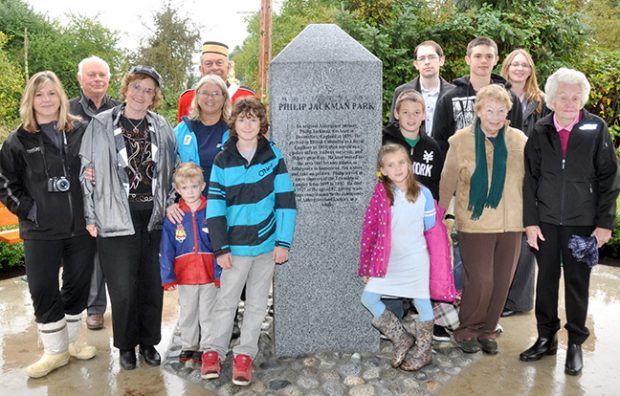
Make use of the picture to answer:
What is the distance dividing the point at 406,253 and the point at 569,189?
1.25 m

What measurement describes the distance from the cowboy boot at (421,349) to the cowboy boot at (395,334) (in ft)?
0.17

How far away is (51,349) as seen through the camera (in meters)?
4.34

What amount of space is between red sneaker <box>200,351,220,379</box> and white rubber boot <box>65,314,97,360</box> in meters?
1.01

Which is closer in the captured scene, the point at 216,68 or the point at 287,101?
the point at 287,101

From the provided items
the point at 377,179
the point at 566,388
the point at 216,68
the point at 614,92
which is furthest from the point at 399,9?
the point at 566,388

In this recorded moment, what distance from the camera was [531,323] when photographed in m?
5.30

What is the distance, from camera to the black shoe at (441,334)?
4848mm

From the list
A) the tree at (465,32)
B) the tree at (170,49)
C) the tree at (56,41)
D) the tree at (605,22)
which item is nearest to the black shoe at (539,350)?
the tree at (465,32)

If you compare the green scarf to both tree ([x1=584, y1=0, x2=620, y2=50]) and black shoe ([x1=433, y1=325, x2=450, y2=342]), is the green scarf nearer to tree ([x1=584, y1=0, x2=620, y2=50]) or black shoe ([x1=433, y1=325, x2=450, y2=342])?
black shoe ([x1=433, y1=325, x2=450, y2=342])

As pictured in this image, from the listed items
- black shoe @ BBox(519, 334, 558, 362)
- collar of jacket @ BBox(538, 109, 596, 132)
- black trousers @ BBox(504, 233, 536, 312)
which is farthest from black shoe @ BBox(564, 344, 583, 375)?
collar of jacket @ BBox(538, 109, 596, 132)

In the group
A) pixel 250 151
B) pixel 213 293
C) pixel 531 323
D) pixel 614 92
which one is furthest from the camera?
pixel 614 92

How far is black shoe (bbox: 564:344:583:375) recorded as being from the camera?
4289 millimetres

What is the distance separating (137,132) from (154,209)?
0.57 m

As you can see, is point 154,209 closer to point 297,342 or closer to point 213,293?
point 213,293
